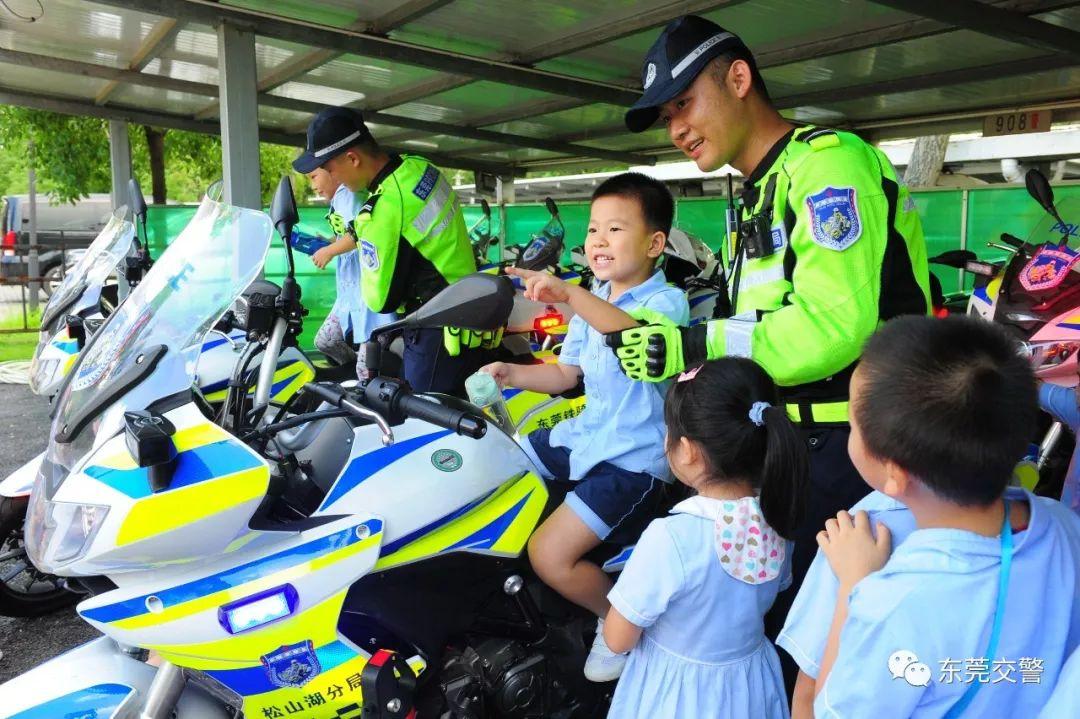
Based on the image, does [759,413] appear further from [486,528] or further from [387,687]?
[387,687]

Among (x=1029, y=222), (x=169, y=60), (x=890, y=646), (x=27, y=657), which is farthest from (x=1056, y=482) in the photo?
(x=169, y=60)

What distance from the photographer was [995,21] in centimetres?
511

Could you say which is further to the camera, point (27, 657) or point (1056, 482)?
point (27, 657)

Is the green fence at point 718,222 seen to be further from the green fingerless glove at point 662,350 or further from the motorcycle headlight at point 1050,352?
the green fingerless glove at point 662,350

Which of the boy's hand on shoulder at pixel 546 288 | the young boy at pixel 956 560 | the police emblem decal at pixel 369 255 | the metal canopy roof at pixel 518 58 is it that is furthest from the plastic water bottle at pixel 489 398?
the metal canopy roof at pixel 518 58

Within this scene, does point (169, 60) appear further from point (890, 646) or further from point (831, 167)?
point (890, 646)

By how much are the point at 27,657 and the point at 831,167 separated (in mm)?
3258

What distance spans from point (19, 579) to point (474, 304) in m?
3.03

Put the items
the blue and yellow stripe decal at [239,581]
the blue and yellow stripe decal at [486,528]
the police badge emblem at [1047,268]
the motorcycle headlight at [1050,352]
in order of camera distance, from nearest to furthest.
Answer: the blue and yellow stripe decal at [239,581] < the blue and yellow stripe decal at [486,528] < the motorcycle headlight at [1050,352] < the police badge emblem at [1047,268]

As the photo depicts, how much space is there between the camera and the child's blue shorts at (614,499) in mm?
2080

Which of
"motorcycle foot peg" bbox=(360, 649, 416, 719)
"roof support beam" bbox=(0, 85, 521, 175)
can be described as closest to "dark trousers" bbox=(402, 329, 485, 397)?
"motorcycle foot peg" bbox=(360, 649, 416, 719)

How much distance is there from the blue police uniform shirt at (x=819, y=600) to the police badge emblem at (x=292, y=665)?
950 mm

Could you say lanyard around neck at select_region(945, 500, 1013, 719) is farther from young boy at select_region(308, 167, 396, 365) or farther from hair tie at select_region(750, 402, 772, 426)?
young boy at select_region(308, 167, 396, 365)

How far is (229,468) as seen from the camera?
1.67 metres
